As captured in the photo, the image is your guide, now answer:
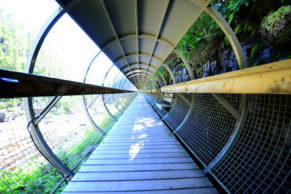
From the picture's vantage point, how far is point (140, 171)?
1.92 metres

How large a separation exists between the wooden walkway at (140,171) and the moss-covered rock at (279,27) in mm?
2504

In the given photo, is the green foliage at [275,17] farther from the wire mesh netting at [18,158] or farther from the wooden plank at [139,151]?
the wire mesh netting at [18,158]

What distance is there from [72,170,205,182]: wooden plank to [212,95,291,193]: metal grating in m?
0.41

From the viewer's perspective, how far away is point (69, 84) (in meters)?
0.99

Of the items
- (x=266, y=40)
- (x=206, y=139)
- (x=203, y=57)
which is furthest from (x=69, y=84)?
(x=203, y=57)

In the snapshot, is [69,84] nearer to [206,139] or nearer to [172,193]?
[172,193]

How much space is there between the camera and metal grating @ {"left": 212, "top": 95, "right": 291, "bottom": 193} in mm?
1229

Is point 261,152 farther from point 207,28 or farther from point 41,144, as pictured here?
point 207,28

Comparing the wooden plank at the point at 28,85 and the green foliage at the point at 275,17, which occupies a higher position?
A: the green foliage at the point at 275,17

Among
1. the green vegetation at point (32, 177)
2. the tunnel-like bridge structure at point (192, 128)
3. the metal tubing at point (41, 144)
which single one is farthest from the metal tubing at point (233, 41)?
the green vegetation at point (32, 177)

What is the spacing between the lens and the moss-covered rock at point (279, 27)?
75.0 inches

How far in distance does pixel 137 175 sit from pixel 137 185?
18cm

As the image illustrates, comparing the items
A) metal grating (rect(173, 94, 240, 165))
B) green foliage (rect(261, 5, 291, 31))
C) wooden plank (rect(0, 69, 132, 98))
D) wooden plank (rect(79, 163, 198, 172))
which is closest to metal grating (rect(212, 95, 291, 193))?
metal grating (rect(173, 94, 240, 165))

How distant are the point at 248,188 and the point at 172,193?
2.86 feet
